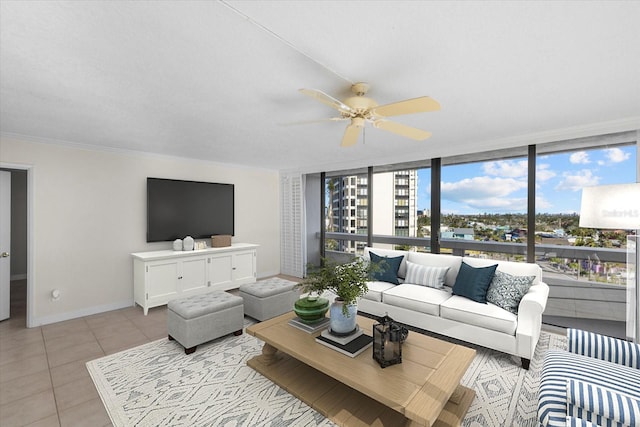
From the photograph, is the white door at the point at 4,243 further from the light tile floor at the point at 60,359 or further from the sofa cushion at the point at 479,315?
the sofa cushion at the point at 479,315

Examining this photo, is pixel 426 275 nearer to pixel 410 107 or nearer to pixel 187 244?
pixel 410 107

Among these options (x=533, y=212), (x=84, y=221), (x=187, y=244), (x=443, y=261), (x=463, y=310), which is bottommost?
(x=463, y=310)

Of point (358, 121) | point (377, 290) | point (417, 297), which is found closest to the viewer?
point (358, 121)

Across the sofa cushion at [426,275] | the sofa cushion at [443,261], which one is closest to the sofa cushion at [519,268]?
the sofa cushion at [443,261]

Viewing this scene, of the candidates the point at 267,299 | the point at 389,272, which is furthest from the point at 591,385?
the point at 267,299

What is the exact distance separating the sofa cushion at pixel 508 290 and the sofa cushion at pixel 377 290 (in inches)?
45.5

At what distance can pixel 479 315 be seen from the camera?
282cm

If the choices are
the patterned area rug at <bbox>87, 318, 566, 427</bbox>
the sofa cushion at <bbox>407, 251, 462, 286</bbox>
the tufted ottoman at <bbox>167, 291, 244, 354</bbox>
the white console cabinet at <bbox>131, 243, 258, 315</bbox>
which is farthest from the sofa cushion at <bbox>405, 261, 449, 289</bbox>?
the white console cabinet at <bbox>131, 243, 258, 315</bbox>

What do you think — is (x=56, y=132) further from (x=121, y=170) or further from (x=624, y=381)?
(x=624, y=381)

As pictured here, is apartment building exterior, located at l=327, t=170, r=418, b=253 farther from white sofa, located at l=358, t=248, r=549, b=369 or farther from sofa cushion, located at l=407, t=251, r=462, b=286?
white sofa, located at l=358, t=248, r=549, b=369

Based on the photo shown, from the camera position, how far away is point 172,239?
184 inches

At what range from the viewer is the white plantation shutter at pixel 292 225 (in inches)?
234

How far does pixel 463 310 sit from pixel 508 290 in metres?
0.52

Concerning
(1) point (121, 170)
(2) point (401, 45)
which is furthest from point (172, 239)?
(2) point (401, 45)
